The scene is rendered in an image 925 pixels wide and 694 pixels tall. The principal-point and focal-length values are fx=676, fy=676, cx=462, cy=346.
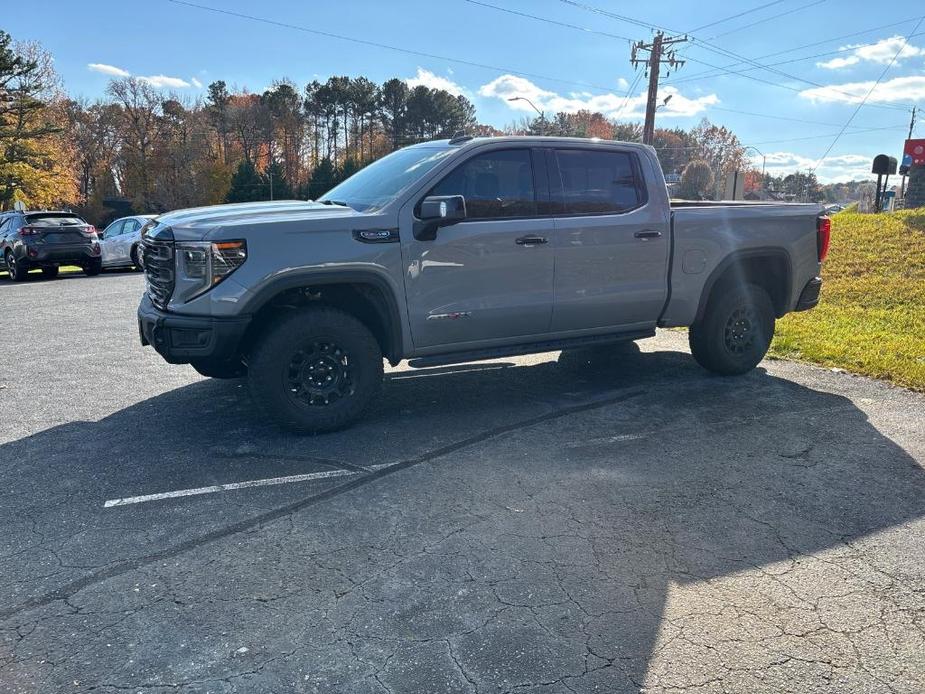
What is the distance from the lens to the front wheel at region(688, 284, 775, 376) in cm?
646

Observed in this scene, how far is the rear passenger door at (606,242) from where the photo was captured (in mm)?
5566

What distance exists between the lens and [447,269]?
5043 millimetres

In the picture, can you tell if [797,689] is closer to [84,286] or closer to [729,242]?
[729,242]

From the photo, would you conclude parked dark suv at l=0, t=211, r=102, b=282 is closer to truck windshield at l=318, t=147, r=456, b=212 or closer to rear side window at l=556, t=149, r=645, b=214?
truck windshield at l=318, t=147, r=456, b=212

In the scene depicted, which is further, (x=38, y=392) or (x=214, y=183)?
(x=214, y=183)

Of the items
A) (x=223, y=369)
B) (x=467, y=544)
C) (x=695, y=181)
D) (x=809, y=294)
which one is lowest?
(x=467, y=544)

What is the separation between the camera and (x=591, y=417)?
5.49 meters

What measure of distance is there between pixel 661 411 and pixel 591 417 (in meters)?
0.64

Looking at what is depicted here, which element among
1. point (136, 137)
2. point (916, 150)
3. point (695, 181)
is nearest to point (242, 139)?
point (136, 137)

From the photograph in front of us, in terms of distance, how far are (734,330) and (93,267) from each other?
17124 mm

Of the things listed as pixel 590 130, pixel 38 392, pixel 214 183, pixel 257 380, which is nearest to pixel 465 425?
pixel 257 380

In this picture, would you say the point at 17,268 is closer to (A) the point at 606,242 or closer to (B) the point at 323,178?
(A) the point at 606,242

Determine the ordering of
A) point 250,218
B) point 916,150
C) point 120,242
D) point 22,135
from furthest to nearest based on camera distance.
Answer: point 22,135, point 916,150, point 120,242, point 250,218

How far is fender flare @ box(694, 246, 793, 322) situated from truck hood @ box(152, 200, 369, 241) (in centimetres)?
334
